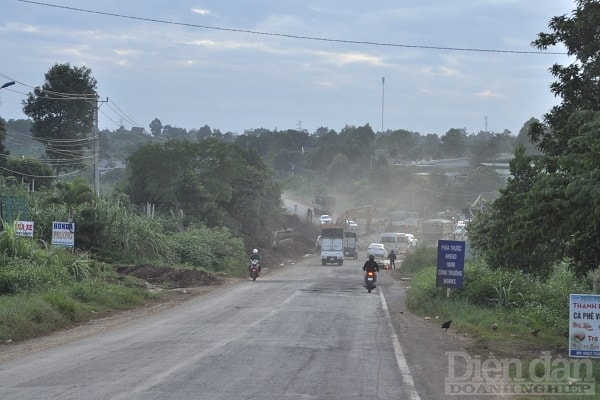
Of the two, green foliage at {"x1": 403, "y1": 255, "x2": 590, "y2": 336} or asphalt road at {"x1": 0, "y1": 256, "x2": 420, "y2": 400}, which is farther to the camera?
green foliage at {"x1": 403, "y1": 255, "x2": 590, "y2": 336}

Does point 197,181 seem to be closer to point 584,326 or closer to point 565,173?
point 565,173

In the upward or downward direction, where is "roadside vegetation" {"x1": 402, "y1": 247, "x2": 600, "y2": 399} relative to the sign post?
downward

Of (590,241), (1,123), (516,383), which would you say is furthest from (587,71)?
(1,123)

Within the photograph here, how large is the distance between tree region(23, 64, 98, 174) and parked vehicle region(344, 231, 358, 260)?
83.3ft

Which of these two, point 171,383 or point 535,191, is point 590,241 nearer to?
point 535,191

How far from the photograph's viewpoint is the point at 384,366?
49.2ft

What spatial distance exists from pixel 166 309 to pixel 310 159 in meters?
142

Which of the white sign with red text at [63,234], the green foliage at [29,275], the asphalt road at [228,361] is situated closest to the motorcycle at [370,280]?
the asphalt road at [228,361]

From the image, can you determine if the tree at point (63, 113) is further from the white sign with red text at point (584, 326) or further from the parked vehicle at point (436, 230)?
the white sign with red text at point (584, 326)

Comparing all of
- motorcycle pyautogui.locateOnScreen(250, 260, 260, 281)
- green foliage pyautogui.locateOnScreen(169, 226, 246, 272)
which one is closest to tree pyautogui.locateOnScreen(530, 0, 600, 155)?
motorcycle pyautogui.locateOnScreen(250, 260, 260, 281)

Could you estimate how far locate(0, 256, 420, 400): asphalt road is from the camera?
12.0m

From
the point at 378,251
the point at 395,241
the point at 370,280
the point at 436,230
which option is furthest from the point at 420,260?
the point at 436,230

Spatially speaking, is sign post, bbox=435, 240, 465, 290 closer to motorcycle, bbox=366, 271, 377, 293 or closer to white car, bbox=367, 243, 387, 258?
motorcycle, bbox=366, 271, 377, 293

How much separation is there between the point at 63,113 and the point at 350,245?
1158 inches
